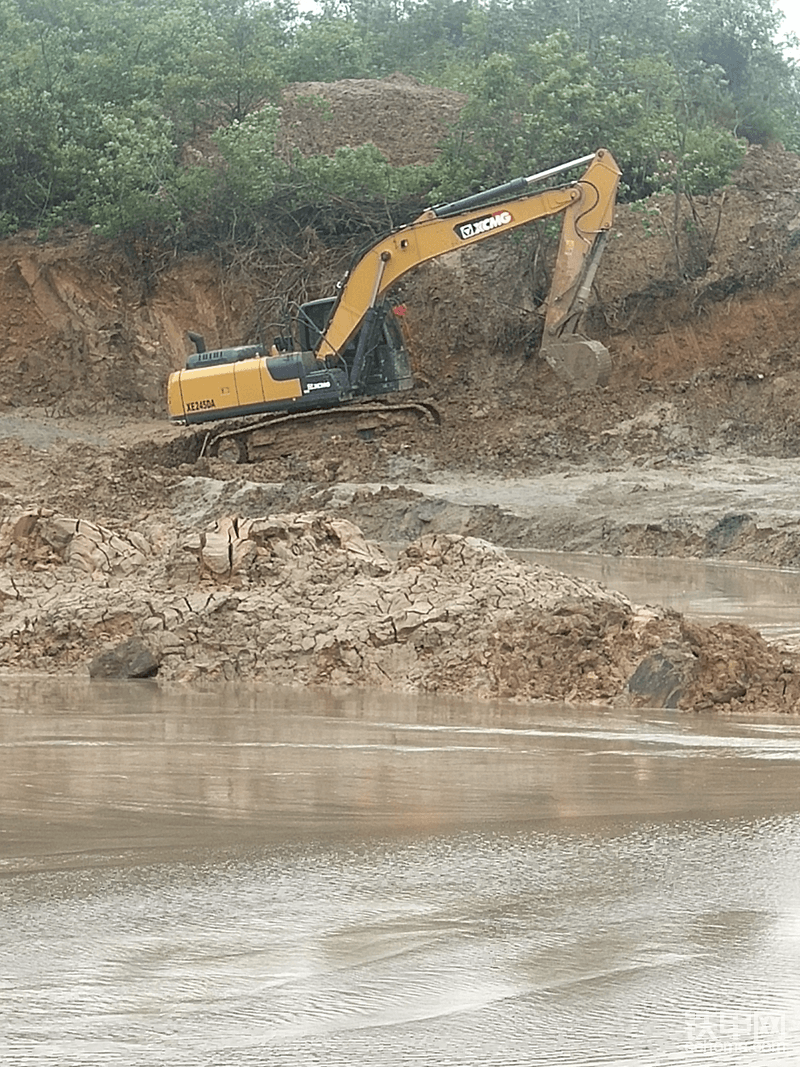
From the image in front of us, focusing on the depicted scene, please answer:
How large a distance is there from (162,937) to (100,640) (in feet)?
18.0

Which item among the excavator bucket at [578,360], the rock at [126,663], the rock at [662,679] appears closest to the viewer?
the rock at [662,679]

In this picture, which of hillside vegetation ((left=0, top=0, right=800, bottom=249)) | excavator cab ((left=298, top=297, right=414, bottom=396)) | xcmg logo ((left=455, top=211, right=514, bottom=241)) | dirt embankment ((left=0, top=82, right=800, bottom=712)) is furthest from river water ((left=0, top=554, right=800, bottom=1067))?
hillside vegetation ((left=0, top=0, right=800, bottom=249))

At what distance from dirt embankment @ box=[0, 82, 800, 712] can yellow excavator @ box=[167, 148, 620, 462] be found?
1176 mm

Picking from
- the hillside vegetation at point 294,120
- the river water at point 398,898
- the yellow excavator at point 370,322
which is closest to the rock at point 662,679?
the river water at point 398,898

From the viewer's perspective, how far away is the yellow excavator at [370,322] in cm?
2117

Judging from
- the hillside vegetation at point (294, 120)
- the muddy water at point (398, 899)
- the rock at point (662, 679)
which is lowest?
the muddy water at point (398, 899)

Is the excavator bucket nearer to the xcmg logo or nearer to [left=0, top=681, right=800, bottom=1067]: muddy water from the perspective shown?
the xcmg logo

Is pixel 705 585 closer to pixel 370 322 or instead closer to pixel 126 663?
pixel 126 663

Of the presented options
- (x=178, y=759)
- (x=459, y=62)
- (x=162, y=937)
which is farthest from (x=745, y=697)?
(x=459, y=62)

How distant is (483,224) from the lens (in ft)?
71.3

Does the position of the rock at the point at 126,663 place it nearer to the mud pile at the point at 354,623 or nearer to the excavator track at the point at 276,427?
the mud pile at the point at 354,623

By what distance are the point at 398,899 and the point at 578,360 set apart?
2091cm

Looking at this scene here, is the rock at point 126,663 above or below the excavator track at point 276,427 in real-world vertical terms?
below

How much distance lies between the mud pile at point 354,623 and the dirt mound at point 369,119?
2186 cm
